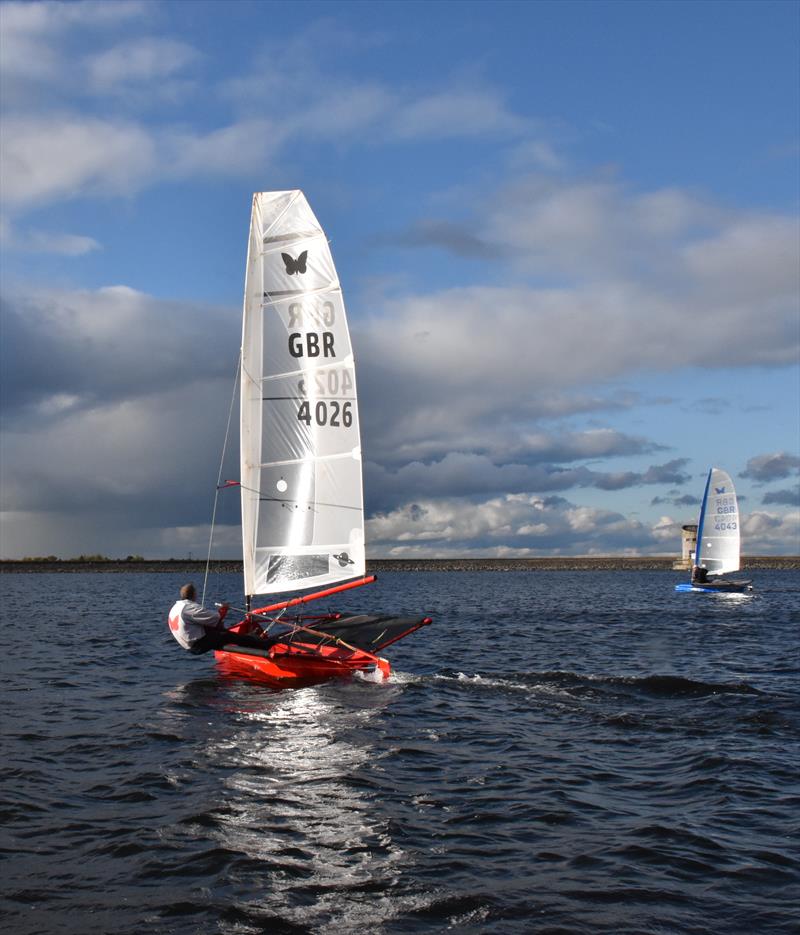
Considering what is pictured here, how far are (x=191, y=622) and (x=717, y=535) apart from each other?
50.3 m

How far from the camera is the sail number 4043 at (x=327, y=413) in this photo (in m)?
19.8

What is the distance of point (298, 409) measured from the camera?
19.7m

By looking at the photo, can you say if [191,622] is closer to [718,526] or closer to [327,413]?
[327,413]

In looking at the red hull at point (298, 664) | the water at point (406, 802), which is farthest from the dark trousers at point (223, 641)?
the water at point (406, 802)

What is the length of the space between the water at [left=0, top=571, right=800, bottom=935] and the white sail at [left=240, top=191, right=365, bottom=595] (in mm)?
3264

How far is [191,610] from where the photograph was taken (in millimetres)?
17750

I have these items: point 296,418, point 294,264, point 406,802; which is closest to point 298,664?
point 296,418

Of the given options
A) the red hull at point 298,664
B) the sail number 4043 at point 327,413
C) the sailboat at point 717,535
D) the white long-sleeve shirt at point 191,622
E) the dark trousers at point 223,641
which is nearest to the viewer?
the red hull at point 298,664

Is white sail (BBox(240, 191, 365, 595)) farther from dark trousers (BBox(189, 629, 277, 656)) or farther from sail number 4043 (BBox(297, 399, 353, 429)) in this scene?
dark trousers (BBox(189, 629, 277, 656))

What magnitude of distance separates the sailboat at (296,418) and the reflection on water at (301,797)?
3.61 meters

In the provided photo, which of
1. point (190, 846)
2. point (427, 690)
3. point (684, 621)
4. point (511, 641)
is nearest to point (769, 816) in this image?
point (190, 846)

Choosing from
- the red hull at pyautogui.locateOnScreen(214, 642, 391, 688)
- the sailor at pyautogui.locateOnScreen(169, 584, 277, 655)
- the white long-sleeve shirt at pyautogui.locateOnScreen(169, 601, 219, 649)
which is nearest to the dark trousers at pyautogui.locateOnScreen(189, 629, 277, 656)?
the sailor at pyautogui.locateOnScreen(169, 584, 277, 655)

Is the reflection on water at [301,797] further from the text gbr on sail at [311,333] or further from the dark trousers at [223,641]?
the text gbr on sail at [311,333]

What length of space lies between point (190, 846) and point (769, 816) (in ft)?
20.6
